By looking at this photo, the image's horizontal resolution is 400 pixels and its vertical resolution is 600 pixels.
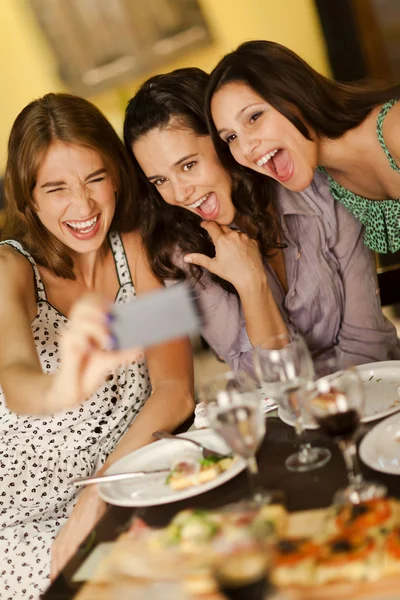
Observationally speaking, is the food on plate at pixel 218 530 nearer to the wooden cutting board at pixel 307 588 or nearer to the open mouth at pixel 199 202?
the wooden cutting board at pixel 307 588

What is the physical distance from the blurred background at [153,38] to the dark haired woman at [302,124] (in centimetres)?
133

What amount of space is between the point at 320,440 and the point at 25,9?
3.23 m

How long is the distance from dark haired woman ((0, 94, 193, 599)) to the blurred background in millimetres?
1709

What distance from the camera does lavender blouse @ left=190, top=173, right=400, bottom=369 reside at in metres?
2.18

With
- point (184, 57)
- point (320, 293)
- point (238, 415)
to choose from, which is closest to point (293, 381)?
point (238, 415)

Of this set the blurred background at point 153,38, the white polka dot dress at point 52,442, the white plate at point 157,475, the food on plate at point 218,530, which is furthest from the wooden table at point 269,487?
the blurred background at point 153,38

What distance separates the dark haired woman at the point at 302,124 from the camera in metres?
2.01

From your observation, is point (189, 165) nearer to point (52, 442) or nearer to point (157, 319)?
point (52, 442)

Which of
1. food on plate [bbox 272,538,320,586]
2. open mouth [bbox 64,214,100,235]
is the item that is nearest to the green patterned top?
open mouth [bbox 64,214,100,235]

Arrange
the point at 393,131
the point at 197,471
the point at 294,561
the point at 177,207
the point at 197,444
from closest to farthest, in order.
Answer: the point at 294,561, the point at 197,471, the point at 197,444, the point at 393,131, the point at 177,207

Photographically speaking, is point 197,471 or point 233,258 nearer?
point 197,471

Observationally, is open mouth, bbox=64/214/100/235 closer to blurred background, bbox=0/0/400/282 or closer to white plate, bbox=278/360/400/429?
white plate, bbox=278/360/400/429

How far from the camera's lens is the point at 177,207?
2.34 metres

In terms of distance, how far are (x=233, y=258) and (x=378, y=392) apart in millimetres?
835
